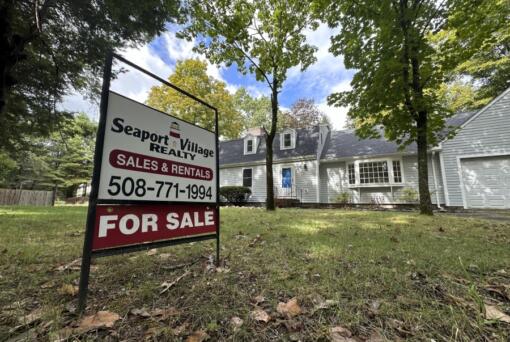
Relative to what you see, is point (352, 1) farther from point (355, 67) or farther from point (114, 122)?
point (114, 122)

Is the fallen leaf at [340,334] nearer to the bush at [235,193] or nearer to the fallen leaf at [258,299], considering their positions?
the fallen leaf at [258,299]

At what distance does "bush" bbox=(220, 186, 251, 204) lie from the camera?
15.1m

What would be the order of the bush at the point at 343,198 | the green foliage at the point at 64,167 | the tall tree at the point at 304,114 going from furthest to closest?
1. the tall tree at the point at 304,114
2. the green foliage at the point at 64,167
3. the bush at the point at 343,198

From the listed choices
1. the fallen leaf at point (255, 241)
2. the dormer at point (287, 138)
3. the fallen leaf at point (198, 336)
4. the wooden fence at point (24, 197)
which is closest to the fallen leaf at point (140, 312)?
the fallen leaf at point (198, 336)

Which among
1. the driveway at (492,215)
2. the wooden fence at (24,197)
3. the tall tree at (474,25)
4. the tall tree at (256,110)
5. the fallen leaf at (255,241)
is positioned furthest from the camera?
the tall tree at (256,110)

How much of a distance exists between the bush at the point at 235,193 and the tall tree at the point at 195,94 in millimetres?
5929

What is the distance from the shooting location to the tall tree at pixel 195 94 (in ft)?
57.9

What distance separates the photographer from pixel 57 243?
337 centimetres

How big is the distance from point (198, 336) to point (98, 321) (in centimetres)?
67

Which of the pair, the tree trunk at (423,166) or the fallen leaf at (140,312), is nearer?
the fallen leaf at (140,312)

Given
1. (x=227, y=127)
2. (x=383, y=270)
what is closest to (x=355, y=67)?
→ (x=383, y=270)

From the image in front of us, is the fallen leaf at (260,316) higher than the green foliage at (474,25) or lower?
lower

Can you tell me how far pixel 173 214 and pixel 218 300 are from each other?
3.18 ft

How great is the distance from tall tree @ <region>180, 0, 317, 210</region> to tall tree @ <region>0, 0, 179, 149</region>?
3.57 m
